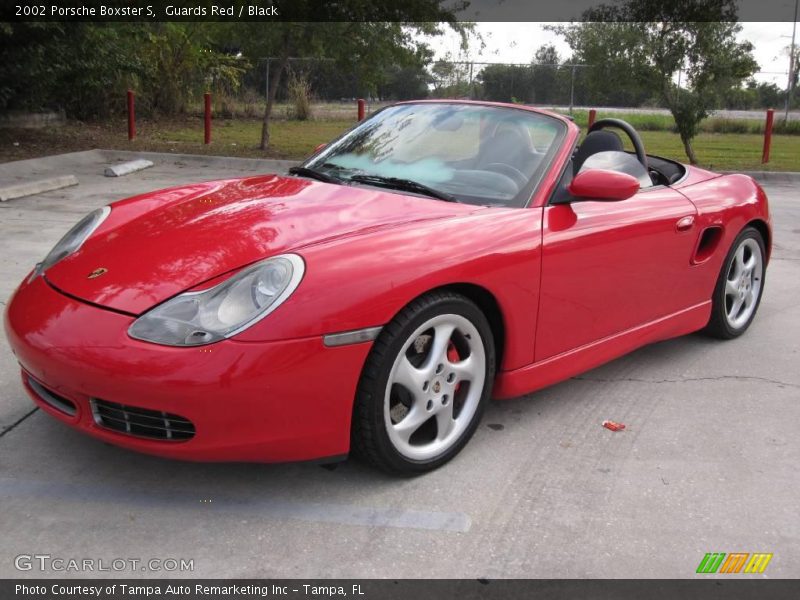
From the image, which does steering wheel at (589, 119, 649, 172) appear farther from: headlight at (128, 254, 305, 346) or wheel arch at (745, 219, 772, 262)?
headlight at (128, 254, 305, 346)

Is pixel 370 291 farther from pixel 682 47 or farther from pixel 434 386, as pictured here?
pixel 682 47

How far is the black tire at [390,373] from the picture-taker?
2586mm

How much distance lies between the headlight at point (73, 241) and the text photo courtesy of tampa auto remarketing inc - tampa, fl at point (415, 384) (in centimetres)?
2

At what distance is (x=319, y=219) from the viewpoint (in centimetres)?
293

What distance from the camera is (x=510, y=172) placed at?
340 centimetres

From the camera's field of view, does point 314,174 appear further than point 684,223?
No

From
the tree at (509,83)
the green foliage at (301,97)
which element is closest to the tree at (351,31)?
the tree at (509,83)

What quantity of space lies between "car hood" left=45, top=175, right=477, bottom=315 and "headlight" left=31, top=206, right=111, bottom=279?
5cm

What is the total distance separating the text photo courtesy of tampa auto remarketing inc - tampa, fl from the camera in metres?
2.36

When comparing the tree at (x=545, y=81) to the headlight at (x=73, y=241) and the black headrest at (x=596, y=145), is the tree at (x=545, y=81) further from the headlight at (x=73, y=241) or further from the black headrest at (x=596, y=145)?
the headlight at (x=73, y=241)

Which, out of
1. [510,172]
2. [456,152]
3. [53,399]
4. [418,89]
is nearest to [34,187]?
[456,152]

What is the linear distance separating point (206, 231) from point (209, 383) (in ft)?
2.48

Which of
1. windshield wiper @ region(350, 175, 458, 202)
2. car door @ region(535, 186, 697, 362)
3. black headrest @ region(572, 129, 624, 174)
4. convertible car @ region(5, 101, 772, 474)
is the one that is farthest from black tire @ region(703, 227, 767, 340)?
windshield wiper @ region(350, 175, 458, 202)

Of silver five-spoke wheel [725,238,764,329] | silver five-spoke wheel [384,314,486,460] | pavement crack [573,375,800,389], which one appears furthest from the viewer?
silver five-spoke wheel [725,238,764,329]
